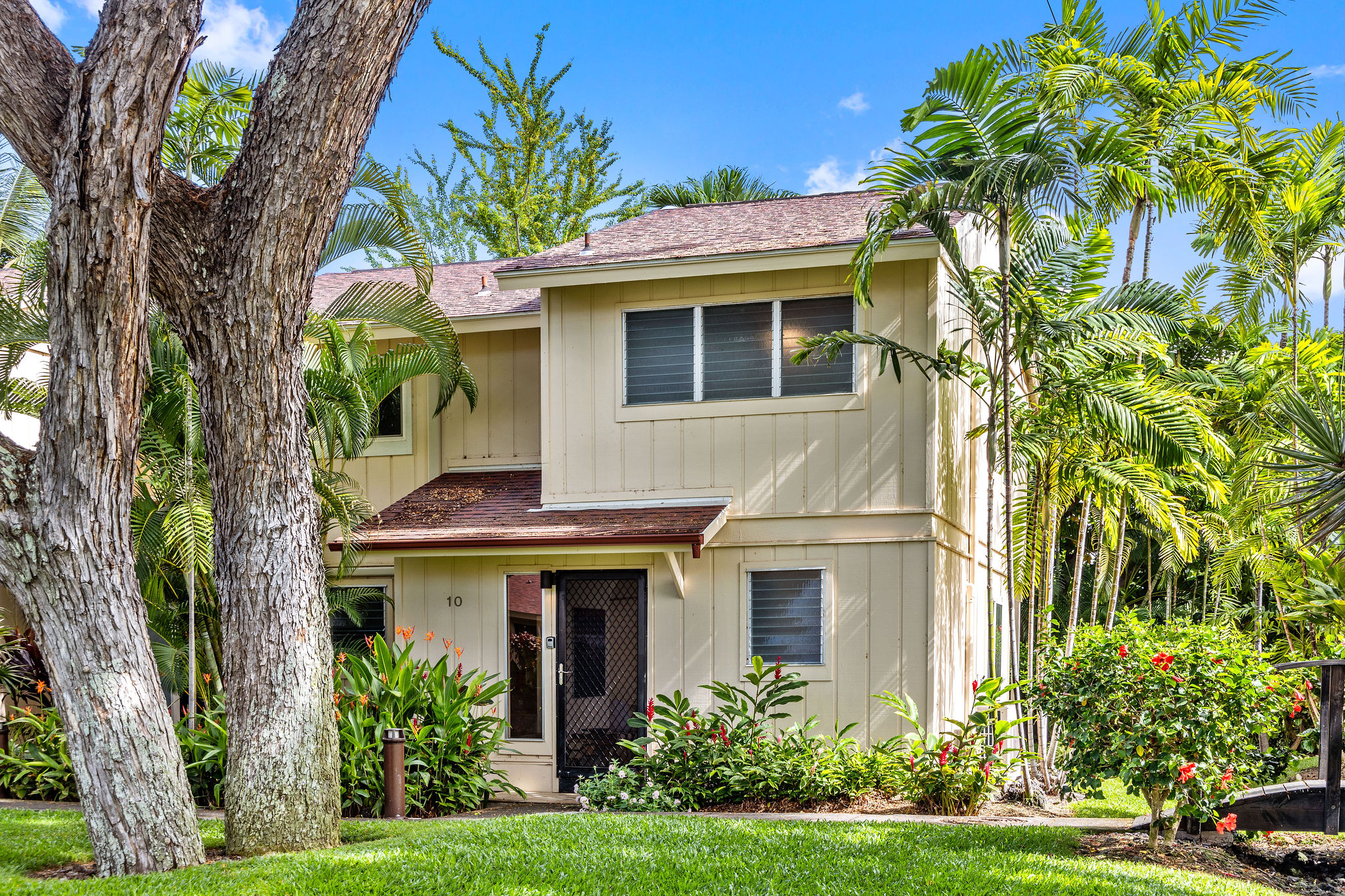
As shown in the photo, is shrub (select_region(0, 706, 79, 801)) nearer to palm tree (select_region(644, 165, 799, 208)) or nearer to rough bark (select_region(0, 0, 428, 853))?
rough bark (select_region(0, 0, 428, 853))

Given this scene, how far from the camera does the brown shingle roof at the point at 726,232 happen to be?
38.5ft

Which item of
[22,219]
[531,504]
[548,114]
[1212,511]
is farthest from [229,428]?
[548,114]

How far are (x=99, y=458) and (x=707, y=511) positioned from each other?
20.1 feet

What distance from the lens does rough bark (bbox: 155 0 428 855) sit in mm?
7145

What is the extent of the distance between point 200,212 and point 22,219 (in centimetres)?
772

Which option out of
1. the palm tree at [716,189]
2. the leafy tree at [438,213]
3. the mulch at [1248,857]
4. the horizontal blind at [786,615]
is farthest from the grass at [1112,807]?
the leafy tree at [438,213]

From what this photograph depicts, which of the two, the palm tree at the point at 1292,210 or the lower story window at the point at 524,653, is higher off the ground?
the palm tree at the point at 1292,210

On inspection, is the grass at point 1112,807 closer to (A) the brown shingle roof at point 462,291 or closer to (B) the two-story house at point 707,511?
(B) the two-story house at point 707,511

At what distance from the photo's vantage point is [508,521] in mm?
12000

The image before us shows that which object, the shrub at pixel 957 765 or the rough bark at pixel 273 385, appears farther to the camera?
the shrub at pixel 957 765

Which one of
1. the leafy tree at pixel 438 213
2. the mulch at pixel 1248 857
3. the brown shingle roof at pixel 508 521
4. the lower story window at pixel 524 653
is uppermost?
the leafy tree at pixel 438 213

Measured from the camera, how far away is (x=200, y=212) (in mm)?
7324

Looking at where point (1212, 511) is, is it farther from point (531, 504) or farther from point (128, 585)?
point (128, 585)

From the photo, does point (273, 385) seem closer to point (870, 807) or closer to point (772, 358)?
point (772, 358)
